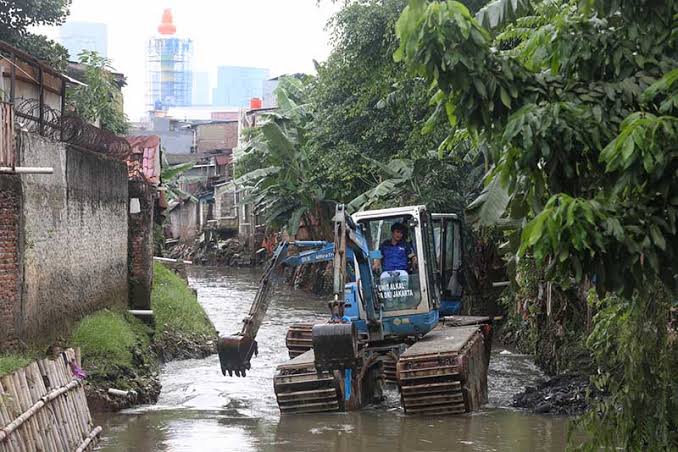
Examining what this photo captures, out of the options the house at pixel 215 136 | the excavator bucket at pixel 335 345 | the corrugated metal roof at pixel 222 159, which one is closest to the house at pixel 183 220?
the corrugated metal roof at pixel 222 159

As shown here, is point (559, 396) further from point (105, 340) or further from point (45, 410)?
point (45, 410)

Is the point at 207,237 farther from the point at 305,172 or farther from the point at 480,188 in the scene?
the point at 480,188

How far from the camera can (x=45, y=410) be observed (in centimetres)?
938

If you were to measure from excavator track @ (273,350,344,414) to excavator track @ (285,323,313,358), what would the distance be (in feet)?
10.5

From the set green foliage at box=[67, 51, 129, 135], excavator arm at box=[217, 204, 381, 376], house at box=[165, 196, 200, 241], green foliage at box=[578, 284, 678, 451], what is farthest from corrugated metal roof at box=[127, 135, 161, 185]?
house at box=[165, 196, 200, 241]

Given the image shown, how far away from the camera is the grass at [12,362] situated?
11.2 m

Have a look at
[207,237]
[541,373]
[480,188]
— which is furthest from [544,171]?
[207,237]

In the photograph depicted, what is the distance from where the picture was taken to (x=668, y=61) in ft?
18.9

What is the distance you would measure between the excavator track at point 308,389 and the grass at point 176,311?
21.0 ft

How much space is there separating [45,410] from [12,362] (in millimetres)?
2414

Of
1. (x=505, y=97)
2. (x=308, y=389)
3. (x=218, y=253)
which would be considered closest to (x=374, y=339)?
(x=308, y=389)

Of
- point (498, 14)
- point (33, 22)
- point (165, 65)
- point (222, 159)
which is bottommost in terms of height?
point (498, 14)

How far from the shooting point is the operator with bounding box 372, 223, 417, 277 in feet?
47.2

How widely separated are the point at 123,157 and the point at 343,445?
817 centimetres
